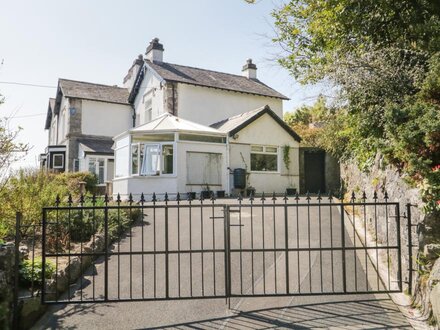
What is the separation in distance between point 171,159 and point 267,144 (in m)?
5.66

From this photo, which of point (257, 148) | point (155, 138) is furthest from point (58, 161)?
point (257, 148)

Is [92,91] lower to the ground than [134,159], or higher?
higher

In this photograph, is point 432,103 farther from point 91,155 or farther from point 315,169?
point 91,155

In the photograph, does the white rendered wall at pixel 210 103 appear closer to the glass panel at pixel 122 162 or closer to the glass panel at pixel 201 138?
the glass panel at pixel 201 138

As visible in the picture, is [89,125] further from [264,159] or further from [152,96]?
[264,159]

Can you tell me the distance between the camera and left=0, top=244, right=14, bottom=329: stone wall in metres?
4.06

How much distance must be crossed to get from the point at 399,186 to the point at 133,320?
449cm

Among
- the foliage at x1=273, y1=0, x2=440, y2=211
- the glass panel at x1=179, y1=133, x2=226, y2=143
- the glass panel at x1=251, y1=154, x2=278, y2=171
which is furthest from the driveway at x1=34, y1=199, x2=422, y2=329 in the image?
the glass panel at x1=251, y1=154, x2=278, y2=171

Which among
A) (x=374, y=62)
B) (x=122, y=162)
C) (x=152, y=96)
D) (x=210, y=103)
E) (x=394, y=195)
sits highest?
(x=152, y=96)

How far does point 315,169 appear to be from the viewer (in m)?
20.5

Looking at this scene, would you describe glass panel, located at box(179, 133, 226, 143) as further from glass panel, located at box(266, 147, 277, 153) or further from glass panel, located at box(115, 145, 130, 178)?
glass panel, located at box(266, 147, 277, 153)

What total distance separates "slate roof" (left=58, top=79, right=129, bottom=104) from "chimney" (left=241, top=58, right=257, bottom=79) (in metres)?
9.08

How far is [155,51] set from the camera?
2342 cm

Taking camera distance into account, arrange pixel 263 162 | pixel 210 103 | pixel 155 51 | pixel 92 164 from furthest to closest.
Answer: pixel 155 51, pixel 92 164, pixel 210 103, pixel 263 162
